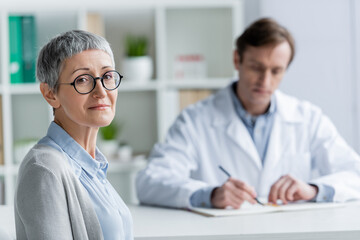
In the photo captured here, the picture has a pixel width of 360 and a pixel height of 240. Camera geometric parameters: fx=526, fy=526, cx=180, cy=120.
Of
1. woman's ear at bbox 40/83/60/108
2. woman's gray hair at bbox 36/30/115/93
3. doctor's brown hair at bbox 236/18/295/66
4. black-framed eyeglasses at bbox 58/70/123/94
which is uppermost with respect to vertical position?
doctor's brown hair at bbox 236/18/295/66

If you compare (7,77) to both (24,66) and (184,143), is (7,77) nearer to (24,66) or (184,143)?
(24,66)

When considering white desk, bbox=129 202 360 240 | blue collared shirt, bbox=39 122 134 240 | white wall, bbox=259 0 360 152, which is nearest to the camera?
blue collared shirt, bbox=39 122 134 240

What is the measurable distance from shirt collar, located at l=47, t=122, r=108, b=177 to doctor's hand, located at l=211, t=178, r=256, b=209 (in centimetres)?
67

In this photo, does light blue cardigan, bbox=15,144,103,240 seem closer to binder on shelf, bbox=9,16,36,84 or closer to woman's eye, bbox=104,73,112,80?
woman's eye, bbox=104,73,112,80

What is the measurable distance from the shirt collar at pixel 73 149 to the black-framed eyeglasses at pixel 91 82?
0.10 metres

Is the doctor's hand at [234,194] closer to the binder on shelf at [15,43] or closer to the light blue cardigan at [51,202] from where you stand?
the light blue cardigan at [51,202]

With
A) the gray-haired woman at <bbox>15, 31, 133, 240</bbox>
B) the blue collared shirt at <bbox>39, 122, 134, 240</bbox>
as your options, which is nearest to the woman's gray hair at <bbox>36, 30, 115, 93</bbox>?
the gray-haired woman at <bbox>15, 31, 133, 240</bbox>

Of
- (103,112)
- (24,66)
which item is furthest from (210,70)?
(103,112)

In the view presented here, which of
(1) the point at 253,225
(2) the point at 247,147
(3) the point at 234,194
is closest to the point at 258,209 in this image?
(3) the point at 234,194

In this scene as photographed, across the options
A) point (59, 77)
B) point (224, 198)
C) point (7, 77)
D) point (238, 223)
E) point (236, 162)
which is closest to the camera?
point (59, 77)

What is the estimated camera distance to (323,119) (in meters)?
2.28

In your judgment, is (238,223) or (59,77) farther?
(238,223)

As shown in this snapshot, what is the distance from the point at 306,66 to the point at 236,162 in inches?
57.2

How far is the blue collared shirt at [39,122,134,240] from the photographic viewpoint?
1.07 m
